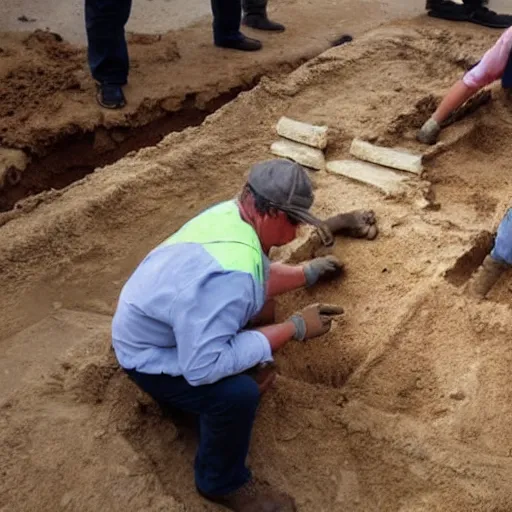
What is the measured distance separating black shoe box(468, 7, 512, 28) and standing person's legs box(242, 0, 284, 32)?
1.65 metres

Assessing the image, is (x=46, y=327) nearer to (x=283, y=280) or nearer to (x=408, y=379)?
(x=283, y=280)

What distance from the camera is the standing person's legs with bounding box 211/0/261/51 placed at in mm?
6344

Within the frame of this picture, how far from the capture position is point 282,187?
2.55 m

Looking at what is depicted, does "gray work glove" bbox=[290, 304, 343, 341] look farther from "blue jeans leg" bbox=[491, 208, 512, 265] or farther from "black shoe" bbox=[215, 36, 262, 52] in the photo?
"black shoe" bbox=[215, 36, 262, 52]

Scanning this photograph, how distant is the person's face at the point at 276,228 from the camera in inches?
102

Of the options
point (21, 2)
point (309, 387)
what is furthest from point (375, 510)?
point (21, 2)

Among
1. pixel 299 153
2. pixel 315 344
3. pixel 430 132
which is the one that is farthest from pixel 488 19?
pixel 315 344

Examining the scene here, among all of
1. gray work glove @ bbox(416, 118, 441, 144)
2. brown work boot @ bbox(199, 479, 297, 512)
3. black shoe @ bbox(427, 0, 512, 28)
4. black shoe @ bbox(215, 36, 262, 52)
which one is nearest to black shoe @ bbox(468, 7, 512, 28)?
black shoe @ bbox(427, 0, 512, 28)

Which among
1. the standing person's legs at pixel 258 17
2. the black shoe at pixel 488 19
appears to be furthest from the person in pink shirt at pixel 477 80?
the standing person's legs at pixel 258 17

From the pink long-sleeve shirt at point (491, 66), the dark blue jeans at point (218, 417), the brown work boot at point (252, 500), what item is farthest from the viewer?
the pink long-sleeve shirt at point (491, 66)

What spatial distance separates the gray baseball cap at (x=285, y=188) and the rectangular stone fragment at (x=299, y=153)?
2.14m

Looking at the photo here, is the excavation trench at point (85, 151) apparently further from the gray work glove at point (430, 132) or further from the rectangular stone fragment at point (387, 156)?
the gray work glove at point (430, 132)

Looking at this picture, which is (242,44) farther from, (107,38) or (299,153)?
(299,153)

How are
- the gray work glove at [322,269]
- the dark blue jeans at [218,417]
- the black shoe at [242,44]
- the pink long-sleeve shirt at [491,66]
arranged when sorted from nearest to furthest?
the dark blue jeans at [218,417]
the gray work glove at [322,269]
the pink long-sleeve shirt at [491,66]
the black shoe at [242,44]
